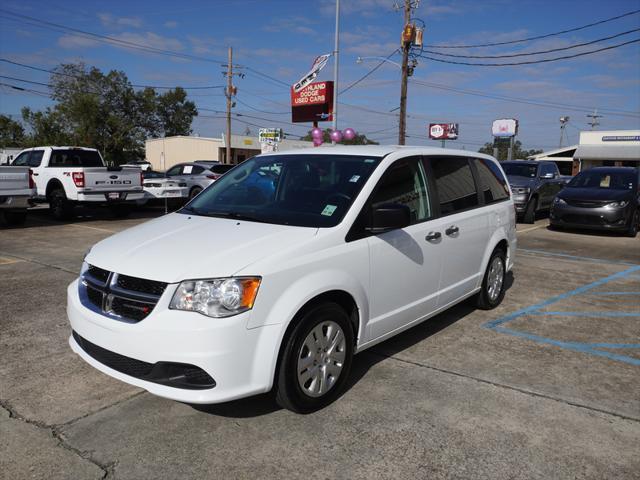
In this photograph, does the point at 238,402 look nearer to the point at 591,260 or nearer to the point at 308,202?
the point at 308,202

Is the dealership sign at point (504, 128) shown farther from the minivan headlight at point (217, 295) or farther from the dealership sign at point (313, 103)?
the minivan headlight at point (217, 295)

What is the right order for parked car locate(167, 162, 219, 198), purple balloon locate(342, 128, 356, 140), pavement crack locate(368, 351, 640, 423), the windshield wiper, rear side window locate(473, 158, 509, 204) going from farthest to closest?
purple balloon locate(342, 128, 356, 140) < parked car locate(167, 162, 219, 198) < rear side window locate(473, 158, 509, 204) < the windshield wiper < pavement crack locate(368, 351, 640, 423)

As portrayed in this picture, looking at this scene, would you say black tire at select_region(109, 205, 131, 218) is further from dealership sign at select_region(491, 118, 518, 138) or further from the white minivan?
dealership sign at select_region(491, 118, 518, 138)

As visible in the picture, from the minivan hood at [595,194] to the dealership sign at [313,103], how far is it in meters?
16.4

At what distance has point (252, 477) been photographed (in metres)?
2.69

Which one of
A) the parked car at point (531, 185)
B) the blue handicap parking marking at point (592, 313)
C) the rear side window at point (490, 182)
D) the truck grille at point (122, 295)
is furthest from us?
the parked car at point (531, 185)

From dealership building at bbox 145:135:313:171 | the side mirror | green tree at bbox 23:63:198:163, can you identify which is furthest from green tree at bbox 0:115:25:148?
the side mirror

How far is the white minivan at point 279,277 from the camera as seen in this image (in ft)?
9.48

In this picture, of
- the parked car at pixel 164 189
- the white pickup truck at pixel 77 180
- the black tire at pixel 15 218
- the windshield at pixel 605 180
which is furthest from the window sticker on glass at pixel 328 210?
the parked car at pixel 164 189

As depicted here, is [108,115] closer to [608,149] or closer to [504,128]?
[504,128]

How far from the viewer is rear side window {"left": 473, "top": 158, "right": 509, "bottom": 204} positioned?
5.52 meters

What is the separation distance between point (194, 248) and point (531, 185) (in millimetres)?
13387

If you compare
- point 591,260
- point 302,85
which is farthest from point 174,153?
point 591,260

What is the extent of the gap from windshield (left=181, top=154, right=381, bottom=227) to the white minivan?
14mm
